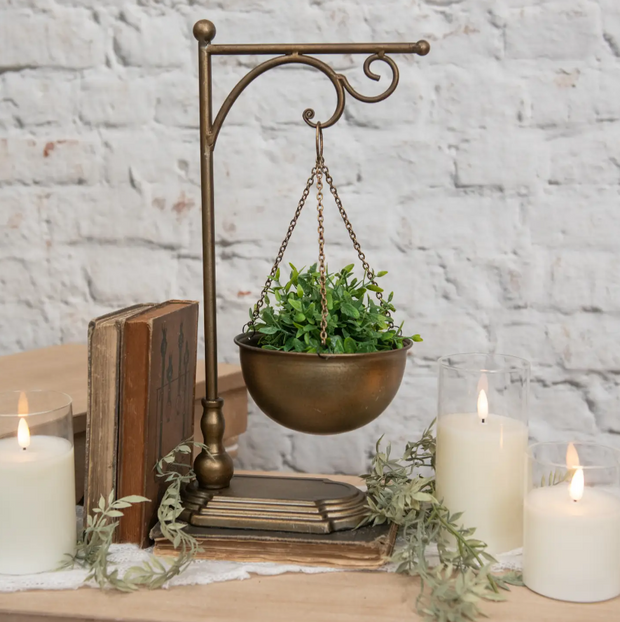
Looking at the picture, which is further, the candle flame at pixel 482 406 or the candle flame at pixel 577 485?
the candle flame at pixel 482 406

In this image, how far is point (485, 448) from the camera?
0.92 meters

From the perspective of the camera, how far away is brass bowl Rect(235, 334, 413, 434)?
91cm

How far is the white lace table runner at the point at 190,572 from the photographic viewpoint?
0.86 metres

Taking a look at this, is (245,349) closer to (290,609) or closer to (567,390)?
(290,609)

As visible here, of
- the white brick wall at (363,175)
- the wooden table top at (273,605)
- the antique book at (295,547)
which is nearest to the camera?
the wooden table top at (273,605)

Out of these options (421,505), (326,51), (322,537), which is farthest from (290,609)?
(326,51)

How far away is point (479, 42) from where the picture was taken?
4.78 feet

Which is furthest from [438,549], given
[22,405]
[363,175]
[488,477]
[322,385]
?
[363,175]

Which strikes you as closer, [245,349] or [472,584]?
[472,584]

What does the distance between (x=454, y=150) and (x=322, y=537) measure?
0.80 metres

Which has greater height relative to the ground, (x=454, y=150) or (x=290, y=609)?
(x=454, y=150)

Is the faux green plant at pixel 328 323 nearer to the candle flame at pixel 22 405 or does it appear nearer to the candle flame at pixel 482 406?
the candle flame at pixel 482 406

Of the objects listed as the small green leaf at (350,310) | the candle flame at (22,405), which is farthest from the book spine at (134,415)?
the small green leaf at (350,310)

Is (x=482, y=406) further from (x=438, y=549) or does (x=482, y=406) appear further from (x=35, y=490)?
(x=35, y=490)
